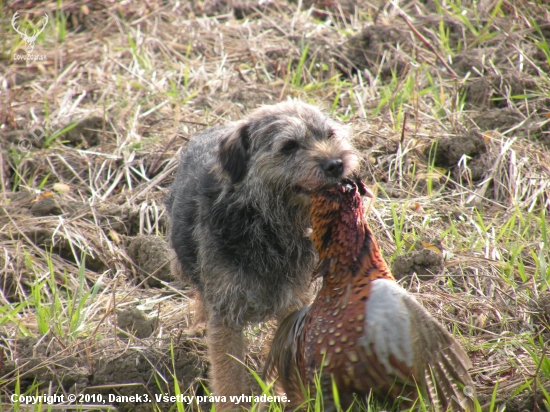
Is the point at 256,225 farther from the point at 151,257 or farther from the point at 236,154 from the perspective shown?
the point at 151,257

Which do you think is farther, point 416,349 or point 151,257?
point 151,257

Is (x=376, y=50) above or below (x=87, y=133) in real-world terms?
above

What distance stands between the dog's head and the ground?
3.60ft

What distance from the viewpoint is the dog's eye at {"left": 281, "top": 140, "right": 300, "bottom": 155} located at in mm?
3844

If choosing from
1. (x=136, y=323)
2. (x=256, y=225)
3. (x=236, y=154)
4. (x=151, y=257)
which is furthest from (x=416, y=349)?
(x=151, y=257)

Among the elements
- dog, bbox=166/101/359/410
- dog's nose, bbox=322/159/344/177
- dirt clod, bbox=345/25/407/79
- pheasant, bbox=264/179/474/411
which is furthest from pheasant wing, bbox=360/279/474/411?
dirt clod, bbox=345/25/407/79

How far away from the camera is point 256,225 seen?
3.89 m

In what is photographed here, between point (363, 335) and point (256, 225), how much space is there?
1.20 m

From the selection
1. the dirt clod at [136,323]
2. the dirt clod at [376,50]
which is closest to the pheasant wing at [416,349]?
the dirt clod at [136,323]

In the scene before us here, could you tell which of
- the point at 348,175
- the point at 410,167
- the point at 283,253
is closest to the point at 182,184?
the point at 283,253

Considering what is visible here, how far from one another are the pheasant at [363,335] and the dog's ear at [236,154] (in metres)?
0.76

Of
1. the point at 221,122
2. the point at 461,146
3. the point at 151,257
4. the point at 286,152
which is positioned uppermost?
the point at 286,152

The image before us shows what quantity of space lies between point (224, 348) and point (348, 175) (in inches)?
53.2

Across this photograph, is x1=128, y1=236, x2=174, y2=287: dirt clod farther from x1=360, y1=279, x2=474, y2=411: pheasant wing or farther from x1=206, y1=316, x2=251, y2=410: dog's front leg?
x1=360, y1=279, x2=474, y2=411: pheasant wing
